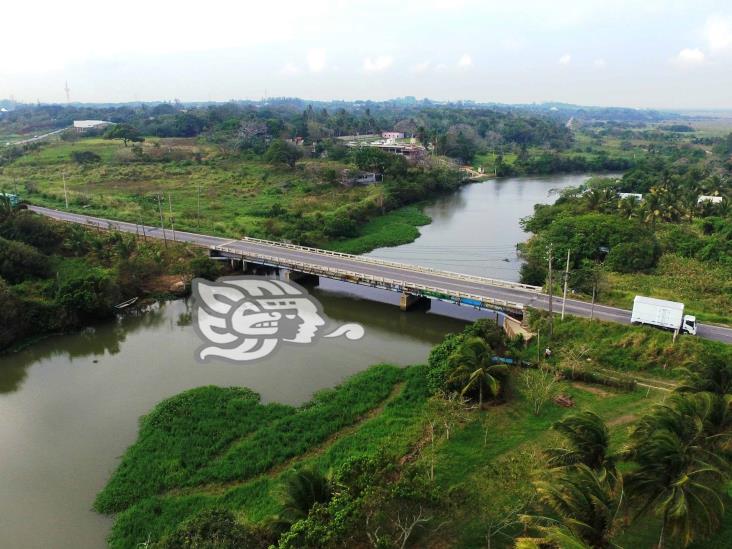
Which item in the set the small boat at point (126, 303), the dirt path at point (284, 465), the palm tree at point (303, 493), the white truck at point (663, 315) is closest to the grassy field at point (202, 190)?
the small boat at point (126, 303)

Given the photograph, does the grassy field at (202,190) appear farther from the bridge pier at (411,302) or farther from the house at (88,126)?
the house at (88,126)

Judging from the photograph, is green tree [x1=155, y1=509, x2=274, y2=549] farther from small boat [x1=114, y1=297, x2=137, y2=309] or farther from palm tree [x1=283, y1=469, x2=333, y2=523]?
small boat [x1=114, y1=297, x2=137, y2=309]

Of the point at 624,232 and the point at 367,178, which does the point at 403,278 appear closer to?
the point at 624,232

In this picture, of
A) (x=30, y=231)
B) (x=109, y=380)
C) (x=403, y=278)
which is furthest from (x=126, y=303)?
(x=403, y=278)

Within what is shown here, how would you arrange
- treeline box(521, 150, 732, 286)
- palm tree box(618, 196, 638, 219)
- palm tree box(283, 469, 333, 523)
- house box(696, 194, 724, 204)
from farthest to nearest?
1. house box(696, 194, 724, 204)
2. palm tree box(618, 196, 638, 219)
3. treeline box(521, 150, 732, 286)
4. palm tree box(283, 469, 333, 523)

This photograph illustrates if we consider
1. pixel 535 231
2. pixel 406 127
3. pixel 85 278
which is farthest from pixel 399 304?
pixel 406 127

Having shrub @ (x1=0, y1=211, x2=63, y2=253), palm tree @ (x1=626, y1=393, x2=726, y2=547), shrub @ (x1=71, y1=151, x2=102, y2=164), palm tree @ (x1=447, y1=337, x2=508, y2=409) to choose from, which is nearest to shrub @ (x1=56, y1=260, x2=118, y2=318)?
shrub @ (x1=0, y1=211, x2=63, y2=253)
